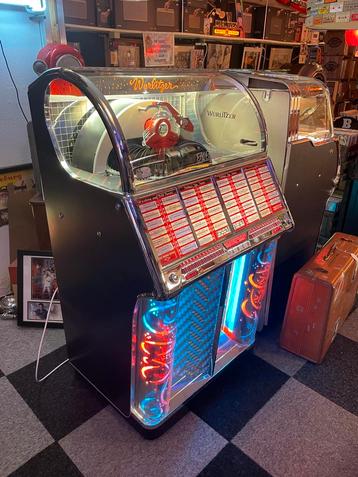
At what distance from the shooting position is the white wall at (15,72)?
2.01 metres

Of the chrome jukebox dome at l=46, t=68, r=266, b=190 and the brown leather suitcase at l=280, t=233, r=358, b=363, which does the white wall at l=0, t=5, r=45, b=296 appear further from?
the brown leather suitcase at l=280, t=233, r=358, b=363

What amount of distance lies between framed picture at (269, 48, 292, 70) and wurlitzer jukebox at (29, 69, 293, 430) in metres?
2.58

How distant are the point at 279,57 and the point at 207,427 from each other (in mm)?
3857

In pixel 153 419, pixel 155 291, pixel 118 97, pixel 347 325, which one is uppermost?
pixel 118 97

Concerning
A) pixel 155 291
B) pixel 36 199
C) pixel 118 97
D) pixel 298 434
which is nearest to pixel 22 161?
pixel 36 199

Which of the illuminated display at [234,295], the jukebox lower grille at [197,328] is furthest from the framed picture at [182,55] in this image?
the jukebox lower grille at [197,328]

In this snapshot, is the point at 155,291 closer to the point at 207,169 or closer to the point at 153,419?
the point at 207,169

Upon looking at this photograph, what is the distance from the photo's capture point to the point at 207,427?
162 centimetres

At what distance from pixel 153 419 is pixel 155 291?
70 centimetres

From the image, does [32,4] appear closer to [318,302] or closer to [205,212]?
[205,212]

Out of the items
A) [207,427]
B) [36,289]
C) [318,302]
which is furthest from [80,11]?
[207,427]

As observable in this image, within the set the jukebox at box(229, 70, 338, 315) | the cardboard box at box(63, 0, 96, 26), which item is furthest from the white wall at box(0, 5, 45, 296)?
the jukebox at box(229, 70, 338, 315)

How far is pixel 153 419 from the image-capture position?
1509 millimetres

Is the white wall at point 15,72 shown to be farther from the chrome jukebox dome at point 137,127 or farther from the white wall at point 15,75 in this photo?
the chrome jukebox dome at point 137,127
